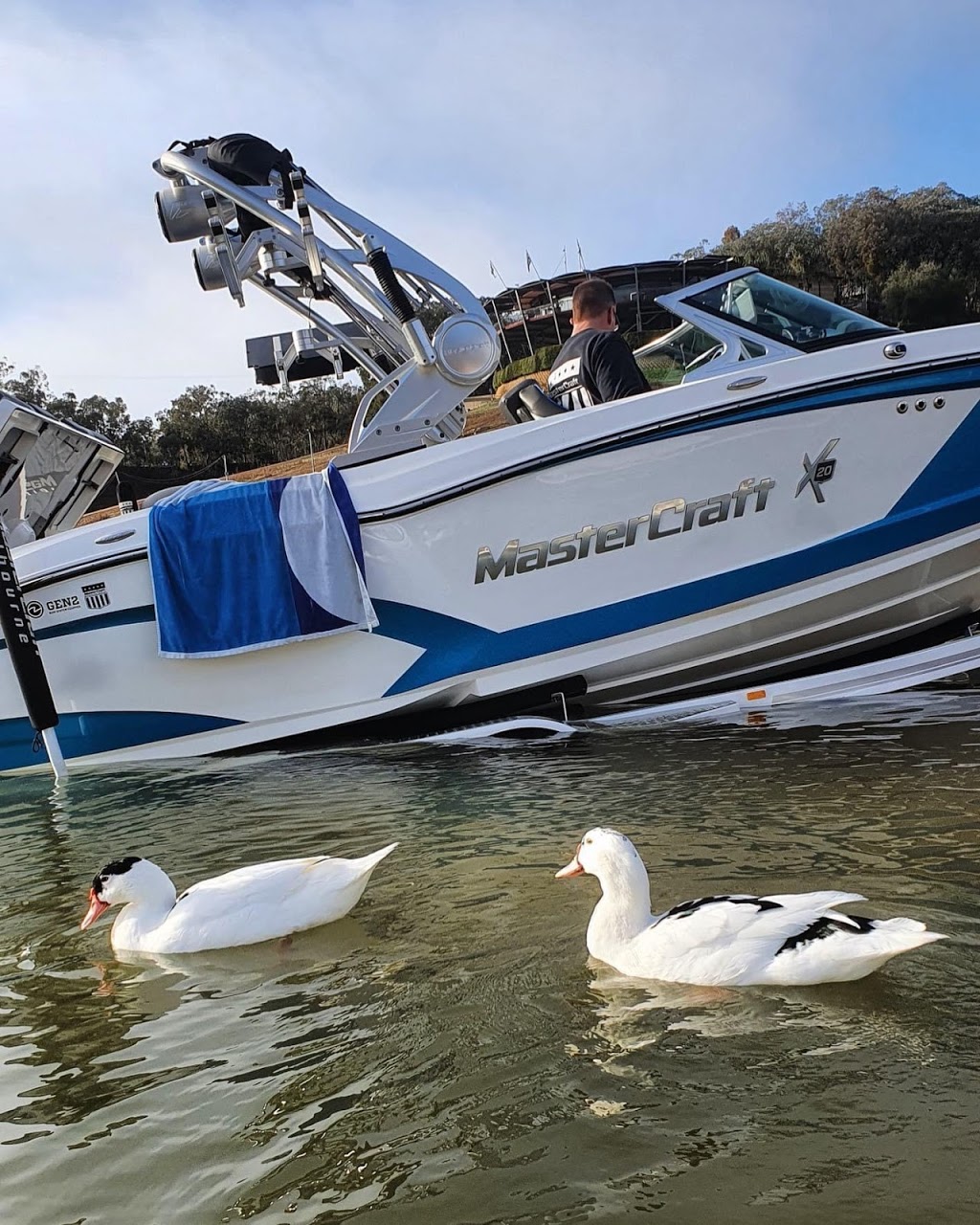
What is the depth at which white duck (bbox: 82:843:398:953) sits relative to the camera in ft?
11.5

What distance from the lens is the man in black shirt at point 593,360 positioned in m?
6.55

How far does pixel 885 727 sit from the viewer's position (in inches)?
228

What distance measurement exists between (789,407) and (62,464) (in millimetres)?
4844

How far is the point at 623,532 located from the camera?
244 inches

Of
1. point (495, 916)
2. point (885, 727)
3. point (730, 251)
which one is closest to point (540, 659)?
point (885, 727)

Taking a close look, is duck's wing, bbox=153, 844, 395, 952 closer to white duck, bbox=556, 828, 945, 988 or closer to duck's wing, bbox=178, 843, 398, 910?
duck's wing, bbox=178, 843, 398, 910

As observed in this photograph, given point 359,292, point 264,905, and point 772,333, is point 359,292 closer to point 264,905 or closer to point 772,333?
point 772,333

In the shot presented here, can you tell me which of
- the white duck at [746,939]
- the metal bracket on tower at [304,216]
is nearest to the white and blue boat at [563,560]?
the metal bracket on tower at [304,216]

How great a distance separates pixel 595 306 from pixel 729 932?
15.8 ft

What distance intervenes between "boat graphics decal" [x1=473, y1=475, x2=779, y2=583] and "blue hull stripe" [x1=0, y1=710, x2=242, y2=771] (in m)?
1.89

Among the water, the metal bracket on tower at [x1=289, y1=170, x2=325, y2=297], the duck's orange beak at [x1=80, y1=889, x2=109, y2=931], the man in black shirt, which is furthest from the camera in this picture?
the metal bracket on tower at [x1=289, y1=170, x2=325, y2=297]

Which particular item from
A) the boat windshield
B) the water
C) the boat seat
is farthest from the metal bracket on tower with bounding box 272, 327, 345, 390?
the water

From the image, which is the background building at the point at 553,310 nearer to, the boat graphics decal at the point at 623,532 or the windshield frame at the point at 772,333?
the windshield frame at the point at 772,333

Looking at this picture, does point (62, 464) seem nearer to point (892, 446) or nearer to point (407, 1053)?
point (892, 446)
